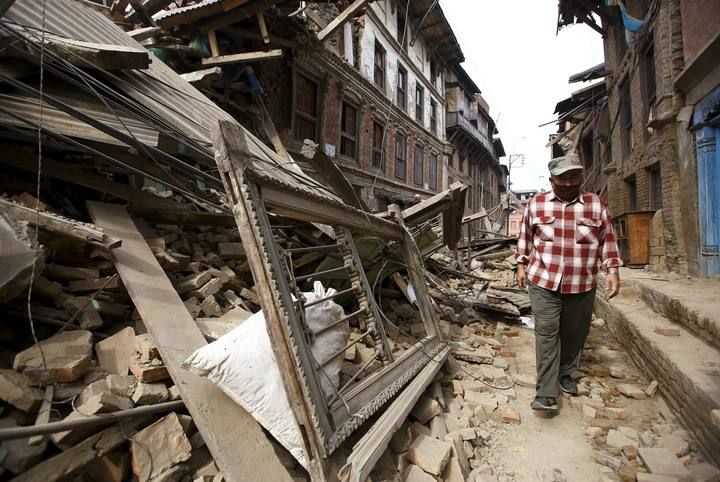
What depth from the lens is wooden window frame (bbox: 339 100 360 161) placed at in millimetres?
10938

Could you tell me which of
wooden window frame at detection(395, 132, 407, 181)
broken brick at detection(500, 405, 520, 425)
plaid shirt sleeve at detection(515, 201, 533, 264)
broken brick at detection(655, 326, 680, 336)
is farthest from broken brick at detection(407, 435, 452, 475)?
wooden window frame at detection(395, 132, 407, 181)

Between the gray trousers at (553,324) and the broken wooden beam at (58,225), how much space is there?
125 inches

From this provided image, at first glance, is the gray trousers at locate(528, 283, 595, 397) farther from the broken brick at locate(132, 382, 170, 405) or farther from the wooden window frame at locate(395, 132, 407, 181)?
the wooden window frame at locate(395, 132, 407, 181)

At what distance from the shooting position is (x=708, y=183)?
18.1 ft

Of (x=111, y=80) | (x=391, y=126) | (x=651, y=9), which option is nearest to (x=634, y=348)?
(x=111, y=80)

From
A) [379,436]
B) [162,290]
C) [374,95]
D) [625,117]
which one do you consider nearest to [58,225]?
[162,290]

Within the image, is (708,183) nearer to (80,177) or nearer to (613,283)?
(613,283)

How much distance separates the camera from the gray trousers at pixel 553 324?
273 centimetres

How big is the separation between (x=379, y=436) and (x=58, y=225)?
2302mm

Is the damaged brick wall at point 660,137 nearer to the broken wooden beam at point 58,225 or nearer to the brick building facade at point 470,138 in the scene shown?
the brick building facade at point 470,138

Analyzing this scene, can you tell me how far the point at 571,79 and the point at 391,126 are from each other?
6.86m

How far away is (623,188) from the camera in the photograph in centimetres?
948

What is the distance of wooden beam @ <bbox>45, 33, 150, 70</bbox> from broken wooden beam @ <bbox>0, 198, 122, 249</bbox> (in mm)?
1135

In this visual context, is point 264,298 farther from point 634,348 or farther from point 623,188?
point 623,188
